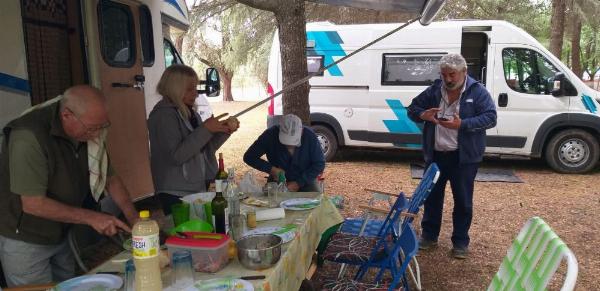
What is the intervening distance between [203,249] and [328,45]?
5.87 meters

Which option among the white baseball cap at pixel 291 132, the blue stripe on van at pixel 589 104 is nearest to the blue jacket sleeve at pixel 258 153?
the white baseball cap at pixel 291 132

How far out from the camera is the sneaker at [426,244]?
Result: 402 centimetres

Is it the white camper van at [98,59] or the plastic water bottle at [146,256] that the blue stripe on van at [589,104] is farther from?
the plastic water bottle at [146,256]

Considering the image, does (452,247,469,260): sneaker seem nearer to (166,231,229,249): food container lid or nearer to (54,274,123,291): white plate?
(166,231,229,249): food container lid

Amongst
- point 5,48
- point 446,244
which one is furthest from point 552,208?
point 5,48

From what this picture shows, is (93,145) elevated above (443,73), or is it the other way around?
(443,73)

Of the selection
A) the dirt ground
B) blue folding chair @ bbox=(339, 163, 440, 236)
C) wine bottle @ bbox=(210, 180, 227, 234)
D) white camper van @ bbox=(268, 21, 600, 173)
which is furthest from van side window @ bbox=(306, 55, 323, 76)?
wine bottle @ bbox=(210, 180, 227, 234)

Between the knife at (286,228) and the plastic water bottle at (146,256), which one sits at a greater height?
the plastic water bottle at (146,256)

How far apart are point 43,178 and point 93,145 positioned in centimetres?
32

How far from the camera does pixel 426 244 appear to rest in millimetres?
4031

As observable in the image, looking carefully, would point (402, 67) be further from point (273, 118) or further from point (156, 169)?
point (156, 169)

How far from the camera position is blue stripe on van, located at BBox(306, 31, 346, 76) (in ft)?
23.5

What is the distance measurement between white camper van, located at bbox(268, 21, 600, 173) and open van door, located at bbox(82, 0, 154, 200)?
2750mm

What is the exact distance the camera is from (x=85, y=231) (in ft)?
7.57
